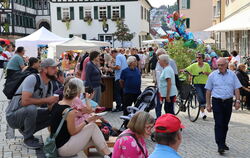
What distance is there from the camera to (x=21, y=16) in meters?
61.1

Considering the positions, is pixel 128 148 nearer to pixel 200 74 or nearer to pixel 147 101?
pixel 147 101

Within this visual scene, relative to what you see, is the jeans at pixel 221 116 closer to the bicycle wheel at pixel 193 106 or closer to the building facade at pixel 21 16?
the bicycle wheel at pixel 193 106

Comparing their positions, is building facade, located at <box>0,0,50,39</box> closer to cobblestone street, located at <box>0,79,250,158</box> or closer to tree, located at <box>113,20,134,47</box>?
tree, located at <box>113,20,134,47</box>

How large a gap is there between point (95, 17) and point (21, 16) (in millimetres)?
13542

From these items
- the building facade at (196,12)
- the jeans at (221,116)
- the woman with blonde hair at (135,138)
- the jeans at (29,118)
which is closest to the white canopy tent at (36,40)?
the jeans at (221,116)

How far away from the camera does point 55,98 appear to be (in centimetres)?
671

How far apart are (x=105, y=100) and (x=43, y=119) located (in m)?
5.86

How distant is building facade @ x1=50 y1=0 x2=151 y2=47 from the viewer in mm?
52344

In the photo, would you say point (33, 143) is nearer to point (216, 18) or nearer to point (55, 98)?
A: point (55, 98)

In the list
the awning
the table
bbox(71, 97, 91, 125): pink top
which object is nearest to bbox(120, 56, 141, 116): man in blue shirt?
the table

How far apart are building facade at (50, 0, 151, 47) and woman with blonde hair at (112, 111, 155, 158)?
4756cm

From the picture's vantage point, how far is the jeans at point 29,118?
6711 mm

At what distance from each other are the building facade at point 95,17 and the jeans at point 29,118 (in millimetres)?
45100

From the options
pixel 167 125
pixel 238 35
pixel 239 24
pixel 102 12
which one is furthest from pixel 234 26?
pixel 102 12
